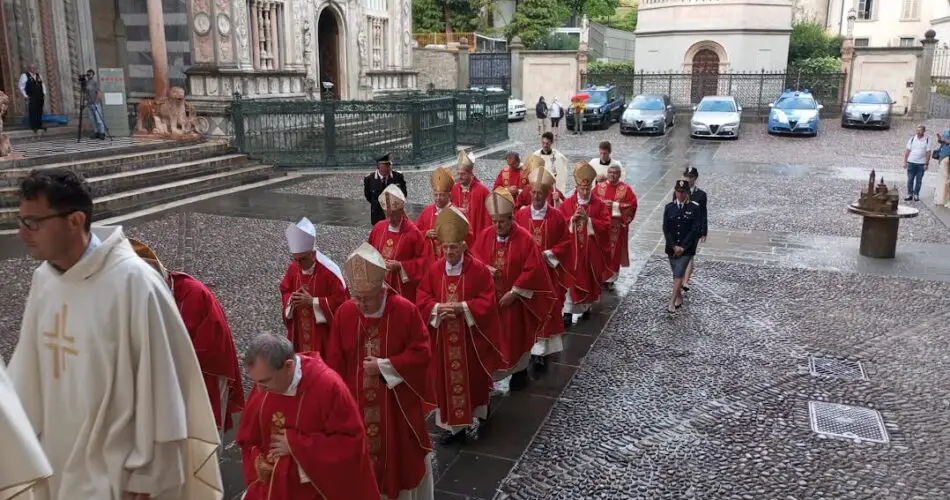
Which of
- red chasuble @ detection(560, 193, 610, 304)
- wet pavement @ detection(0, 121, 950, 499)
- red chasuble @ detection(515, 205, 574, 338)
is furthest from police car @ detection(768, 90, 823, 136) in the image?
red chasuble @ detection(515, 205, 574, 338)

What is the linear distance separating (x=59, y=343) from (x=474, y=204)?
578cm

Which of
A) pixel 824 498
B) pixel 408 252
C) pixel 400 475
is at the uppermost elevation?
pixel 408 252

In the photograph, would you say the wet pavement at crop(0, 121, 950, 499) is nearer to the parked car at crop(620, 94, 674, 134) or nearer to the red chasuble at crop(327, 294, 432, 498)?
the red chasuble at crop(327, 294, 432, 498)

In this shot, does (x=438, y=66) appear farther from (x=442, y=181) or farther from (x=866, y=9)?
(x=442, y=181)

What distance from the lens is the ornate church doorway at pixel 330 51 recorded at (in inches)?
1008

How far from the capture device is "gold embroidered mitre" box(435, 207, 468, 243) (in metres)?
5.01

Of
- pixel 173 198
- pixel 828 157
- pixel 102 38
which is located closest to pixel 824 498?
pixel 173 198

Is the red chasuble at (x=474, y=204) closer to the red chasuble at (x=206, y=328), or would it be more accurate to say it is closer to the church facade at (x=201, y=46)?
the red chasuble at (x=206, y=328)

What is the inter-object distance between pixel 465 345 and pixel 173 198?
11.1 metres

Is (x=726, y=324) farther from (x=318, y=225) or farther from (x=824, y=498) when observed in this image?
(x=318, y=225)

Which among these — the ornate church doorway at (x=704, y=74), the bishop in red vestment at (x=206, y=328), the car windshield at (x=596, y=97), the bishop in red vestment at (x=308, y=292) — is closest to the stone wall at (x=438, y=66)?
the car windshield at (x=596, y=97)

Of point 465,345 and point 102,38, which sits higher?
point 102,38

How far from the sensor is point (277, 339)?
10.2ft

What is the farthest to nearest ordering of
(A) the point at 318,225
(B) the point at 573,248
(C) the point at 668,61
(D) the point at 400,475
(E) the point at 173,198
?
(C) the point at 668,61, (E) the point at 173,198, (A) the point at 318,225, (B) the point at 573,248, (D) the point at 400,475
